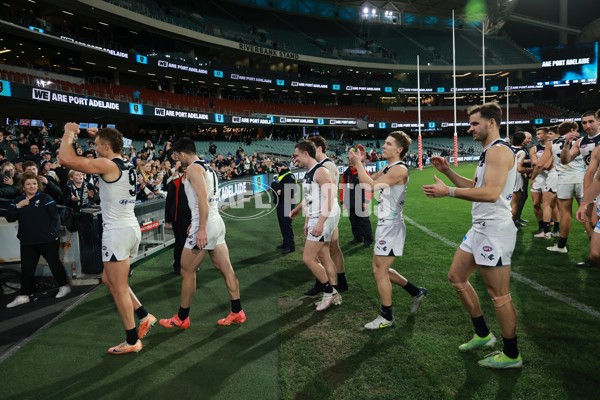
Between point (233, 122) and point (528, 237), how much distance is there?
29.8 meters

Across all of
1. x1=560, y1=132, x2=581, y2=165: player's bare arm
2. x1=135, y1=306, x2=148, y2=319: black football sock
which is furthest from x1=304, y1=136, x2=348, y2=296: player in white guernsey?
x1=560, y1=132, x2=581, y2=165: player's bare arm

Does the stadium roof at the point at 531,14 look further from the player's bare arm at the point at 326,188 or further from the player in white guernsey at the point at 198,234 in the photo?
the player in white guernsey at the point at 198,234

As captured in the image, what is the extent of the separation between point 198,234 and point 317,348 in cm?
172

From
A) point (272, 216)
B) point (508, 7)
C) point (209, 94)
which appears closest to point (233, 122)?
point (209, 94)

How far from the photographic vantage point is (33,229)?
18.7 ft

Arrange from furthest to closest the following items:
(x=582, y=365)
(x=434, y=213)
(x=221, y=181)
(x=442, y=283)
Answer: (x=221, y=181) → (x=434, y=213) → (x=442, y=283) → (x=582, y=365)

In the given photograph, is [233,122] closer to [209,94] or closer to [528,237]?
[209,94]

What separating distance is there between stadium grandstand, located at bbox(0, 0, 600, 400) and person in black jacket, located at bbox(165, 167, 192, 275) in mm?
660

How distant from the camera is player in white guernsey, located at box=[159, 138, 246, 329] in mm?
4395

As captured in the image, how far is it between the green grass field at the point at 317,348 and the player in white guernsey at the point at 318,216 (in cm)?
34

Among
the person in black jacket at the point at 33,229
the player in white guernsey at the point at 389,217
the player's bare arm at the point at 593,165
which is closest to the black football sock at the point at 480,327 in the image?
the player in white guernsey at the point at 389,217

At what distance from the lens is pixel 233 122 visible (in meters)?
35.6

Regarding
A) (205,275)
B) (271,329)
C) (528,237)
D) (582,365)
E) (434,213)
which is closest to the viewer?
(582,365)

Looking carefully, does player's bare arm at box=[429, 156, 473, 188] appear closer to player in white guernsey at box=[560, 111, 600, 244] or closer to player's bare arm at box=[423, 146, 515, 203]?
player's bare arm at box=[423, 146, 515, 203]
